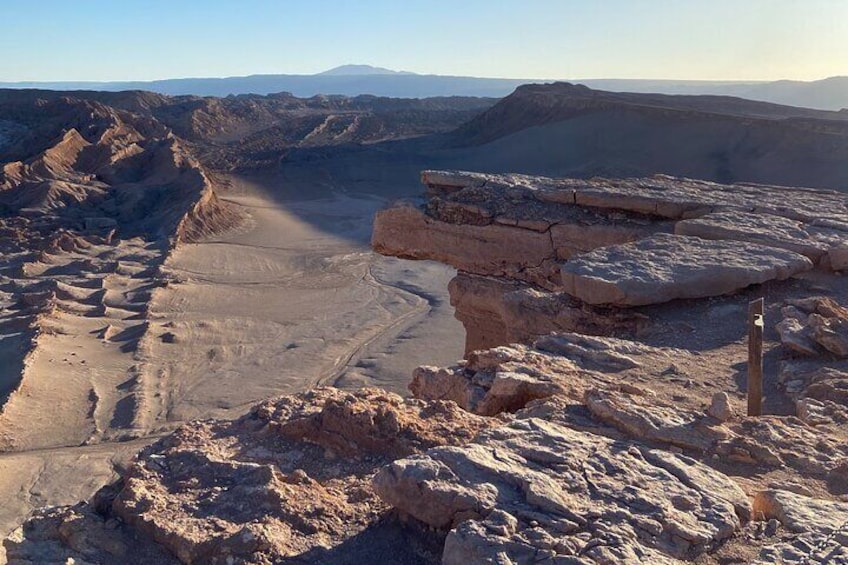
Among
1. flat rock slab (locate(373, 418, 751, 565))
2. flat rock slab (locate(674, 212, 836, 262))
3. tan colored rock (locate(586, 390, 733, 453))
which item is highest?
flat rock slab (locate(674, 212, 836, 262))

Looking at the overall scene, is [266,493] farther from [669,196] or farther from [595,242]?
[669,196]

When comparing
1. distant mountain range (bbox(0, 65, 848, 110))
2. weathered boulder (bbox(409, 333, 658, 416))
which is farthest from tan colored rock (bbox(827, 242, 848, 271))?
distant mountain range (bbox(0, 65, 848, 110))

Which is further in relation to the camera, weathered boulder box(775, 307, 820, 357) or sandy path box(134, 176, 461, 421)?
sandy path box(134, 176, 461, 421)

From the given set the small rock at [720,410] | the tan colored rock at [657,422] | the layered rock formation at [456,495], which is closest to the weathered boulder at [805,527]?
the layered rock formation at [456,495]

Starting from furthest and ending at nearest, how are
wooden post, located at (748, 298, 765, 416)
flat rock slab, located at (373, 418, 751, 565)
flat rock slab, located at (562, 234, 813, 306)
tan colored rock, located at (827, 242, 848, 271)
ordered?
tan colored rock, located at (827, 242, 848, 271) → flat rock slab, located at (562, 234, 813, 306) → wooden post, located at (748, 298, 765, 416) → flat rock slab, located at (373, 418, 751, 565)

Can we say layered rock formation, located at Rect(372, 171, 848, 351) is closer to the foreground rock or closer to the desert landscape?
the desert landscape

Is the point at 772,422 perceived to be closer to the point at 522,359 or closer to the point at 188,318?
the point at 522,359
